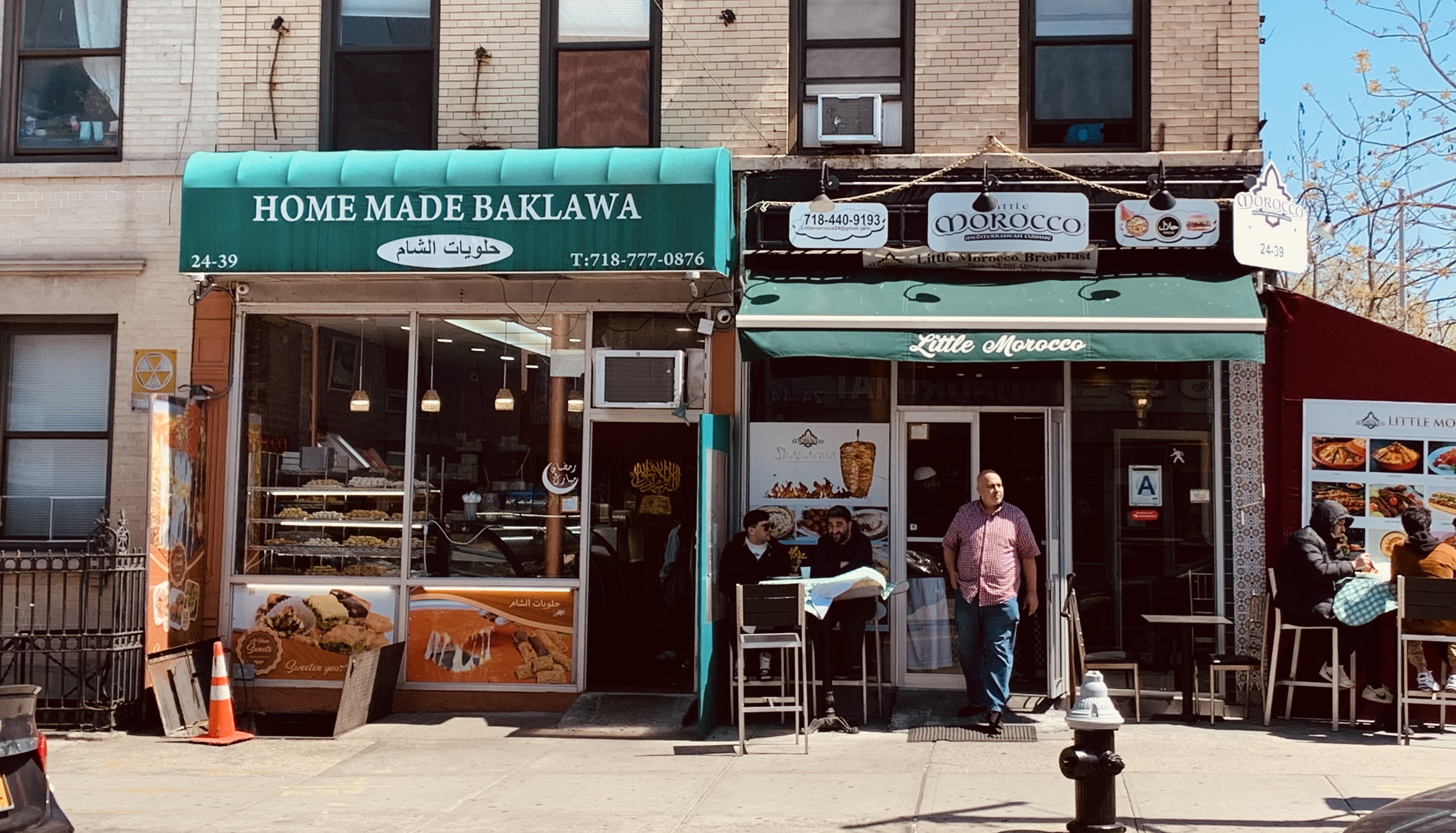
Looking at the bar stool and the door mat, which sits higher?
the bar stool

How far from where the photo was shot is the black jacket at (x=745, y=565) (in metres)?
10.5

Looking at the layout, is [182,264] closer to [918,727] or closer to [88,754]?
[88,754]

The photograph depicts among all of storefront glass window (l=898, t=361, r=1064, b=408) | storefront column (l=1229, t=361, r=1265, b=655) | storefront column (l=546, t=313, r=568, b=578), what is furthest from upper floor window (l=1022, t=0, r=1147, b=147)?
storefront column (l=546, t=313, r=568, b=578)

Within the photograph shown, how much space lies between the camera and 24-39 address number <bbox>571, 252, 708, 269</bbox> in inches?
A: 410

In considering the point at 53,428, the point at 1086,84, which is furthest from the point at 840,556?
the point at 53,428

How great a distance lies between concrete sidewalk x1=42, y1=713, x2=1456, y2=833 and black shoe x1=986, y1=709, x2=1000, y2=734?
0.20 meters

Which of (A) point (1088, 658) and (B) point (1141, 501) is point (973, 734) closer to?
(A) point (1088, 658)

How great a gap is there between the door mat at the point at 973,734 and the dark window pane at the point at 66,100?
27.2 ft

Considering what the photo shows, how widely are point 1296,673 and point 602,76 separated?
705cm

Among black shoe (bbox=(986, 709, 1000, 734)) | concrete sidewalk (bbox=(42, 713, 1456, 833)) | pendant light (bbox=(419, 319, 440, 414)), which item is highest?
pendant light (bbox=(419, 319, 440, 414))

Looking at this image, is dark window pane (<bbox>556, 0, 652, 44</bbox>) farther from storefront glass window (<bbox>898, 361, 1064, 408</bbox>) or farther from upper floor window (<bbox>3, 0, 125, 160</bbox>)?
upper floor window (<bbox>3, 0, 125, 160</bbox>)

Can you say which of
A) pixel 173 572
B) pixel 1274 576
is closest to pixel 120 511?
pixel 173 572

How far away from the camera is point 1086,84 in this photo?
11438 millimetres

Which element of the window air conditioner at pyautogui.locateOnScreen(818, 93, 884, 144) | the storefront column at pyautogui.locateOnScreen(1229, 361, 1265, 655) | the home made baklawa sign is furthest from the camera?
the window air conditioner at pyautogui.locateOnScreen(818, 93, 884, 144)
